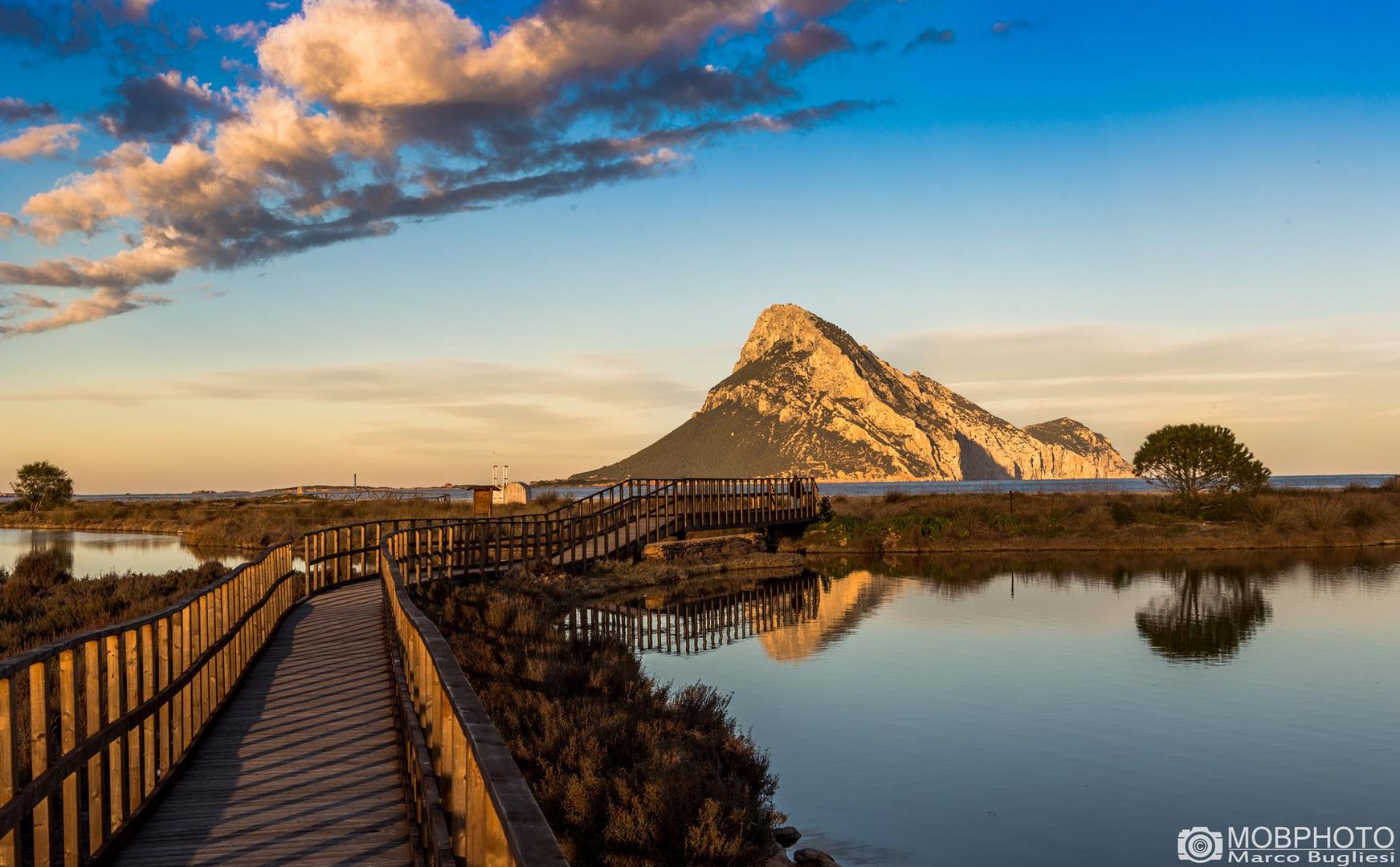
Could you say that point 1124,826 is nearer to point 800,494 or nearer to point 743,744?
point 743,744

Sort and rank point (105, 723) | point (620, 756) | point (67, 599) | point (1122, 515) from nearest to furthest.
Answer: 1. point (105, 723)
2. point (620, 756)
3. point (67, 599)
4. point (1122, 515)

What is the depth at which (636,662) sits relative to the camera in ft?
59.8

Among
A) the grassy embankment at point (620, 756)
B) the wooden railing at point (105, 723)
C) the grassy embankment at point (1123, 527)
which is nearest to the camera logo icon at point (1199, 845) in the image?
the grassy embankment at point (620, 756)

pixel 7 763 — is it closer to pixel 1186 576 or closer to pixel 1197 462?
pixel 1186 576

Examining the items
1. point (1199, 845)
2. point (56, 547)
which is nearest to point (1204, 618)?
point (1199, 845)

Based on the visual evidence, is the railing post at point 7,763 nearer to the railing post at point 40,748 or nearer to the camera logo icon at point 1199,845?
the railing post at point 40,748

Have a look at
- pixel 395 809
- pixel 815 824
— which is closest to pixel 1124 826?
pixel 815 824

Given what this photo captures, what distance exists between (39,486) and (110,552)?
52319mm

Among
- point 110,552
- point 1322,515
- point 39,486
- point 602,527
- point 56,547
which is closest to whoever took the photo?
point 602,527

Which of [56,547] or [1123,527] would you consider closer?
[1123,527]

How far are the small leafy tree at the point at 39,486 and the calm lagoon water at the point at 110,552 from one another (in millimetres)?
23143

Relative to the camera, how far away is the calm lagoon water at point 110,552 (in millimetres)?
42875

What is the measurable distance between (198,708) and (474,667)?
5.93 m

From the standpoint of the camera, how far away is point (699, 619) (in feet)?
95.6
